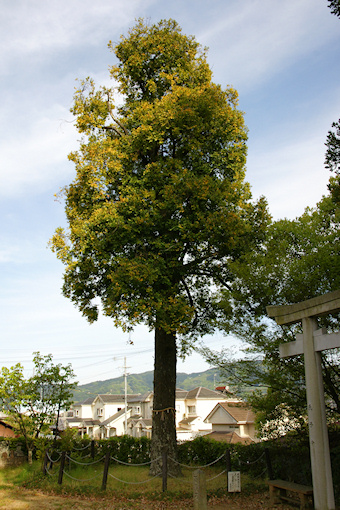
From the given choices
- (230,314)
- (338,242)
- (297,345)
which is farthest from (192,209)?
(297,345)

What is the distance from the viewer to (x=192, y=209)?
45.8 ft

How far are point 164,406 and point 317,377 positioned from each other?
22.6 feet

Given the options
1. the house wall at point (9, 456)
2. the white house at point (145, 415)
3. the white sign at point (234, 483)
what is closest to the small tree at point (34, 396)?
the house wall at point (9, 456)

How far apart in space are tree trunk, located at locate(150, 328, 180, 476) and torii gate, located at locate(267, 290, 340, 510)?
602cm

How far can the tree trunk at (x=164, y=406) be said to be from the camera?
13.6m

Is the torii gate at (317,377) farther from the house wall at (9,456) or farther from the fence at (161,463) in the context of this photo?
the house wall at (9,456)

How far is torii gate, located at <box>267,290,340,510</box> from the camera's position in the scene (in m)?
8.09

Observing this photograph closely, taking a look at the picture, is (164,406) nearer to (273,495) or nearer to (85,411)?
(273,495)

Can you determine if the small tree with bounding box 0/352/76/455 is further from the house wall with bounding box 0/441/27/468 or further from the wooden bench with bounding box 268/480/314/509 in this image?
the wooden bench with bounding box 268/480/314/509

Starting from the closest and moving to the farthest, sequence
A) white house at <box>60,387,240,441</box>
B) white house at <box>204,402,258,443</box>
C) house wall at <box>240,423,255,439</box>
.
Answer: white house at <box>204,402,258,443</box>, house wall at <box>240,423,255,439</box>, white house at <box>60,387,240,441</box>

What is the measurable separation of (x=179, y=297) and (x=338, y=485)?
671 centimetres

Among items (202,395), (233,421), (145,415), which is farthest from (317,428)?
(145,415)

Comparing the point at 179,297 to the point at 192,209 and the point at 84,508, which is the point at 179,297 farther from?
the point at 84,508

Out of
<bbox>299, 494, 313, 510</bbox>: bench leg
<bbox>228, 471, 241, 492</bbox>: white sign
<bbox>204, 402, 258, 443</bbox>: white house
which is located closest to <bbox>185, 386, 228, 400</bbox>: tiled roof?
<bbox>204, 402, 258, 443</bbox>: white house
